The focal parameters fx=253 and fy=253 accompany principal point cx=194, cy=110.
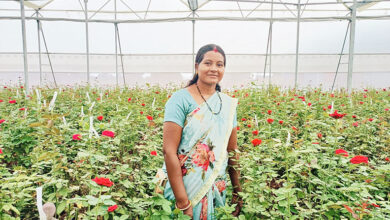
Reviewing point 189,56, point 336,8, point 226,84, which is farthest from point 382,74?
point 189,56

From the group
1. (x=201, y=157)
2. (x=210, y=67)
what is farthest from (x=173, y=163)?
(x=210, y=67)

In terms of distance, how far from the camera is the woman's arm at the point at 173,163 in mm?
1295

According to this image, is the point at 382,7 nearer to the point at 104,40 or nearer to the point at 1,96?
the point at 104,40

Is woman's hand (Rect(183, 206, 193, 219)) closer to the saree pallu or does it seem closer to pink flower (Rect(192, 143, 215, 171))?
the saree pallu

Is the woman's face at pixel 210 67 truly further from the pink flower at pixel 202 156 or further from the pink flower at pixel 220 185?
the pink flower at pixel 220 185

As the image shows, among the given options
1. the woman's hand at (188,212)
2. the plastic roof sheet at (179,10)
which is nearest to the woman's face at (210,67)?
the woman's hand at (188,212)

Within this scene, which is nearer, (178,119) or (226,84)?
(178,119)

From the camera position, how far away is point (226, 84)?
39.9ft

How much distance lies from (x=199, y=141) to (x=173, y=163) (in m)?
0.18

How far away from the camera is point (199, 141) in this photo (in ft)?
4.47

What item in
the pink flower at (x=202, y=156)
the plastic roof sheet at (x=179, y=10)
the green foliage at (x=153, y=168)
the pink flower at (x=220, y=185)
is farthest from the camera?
the plastic roof sheet at (x=179, y=10)

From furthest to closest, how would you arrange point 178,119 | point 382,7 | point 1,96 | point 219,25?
point 219,25
point 382,7
point 1,96
point 178,119

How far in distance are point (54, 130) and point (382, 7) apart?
12763mm

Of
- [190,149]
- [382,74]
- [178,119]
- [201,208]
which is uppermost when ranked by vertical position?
[382,74]
